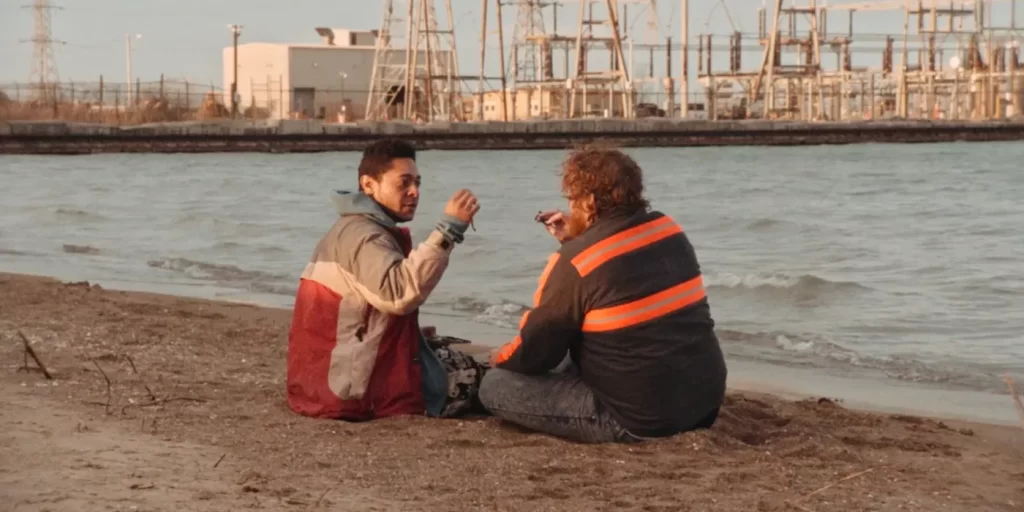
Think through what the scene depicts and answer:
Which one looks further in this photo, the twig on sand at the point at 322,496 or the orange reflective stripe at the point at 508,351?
the orange reflective stripe at the point at 508,351

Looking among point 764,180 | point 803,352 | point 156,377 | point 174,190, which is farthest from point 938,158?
point 156,377

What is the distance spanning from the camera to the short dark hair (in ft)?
14.9

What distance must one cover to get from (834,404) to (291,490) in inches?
109

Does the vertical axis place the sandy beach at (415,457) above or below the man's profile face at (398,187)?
below

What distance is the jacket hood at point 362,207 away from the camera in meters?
4.52

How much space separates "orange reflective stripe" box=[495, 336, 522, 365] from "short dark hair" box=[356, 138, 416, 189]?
0.68m

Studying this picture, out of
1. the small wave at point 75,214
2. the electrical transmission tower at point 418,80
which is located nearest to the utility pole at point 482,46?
the electrical transmission tower at point 418,80

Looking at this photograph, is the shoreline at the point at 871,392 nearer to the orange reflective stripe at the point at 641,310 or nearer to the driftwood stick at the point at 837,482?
the driftwood stick at the point at 837,482

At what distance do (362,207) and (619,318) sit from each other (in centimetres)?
93

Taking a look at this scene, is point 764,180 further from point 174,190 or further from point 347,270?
point 347,270

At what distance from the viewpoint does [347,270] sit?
4.50 m

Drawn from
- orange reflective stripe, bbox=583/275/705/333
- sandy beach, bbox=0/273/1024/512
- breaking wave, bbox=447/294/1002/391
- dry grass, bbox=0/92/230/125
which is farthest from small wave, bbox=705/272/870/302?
dry grass, bbox=0/92/230/125

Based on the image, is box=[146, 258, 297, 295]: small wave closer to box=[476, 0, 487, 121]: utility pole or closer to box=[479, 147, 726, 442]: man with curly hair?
box=[479, 147, 726, 442]: man with curly hair

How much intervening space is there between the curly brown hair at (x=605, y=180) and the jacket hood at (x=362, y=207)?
0.63 meters
